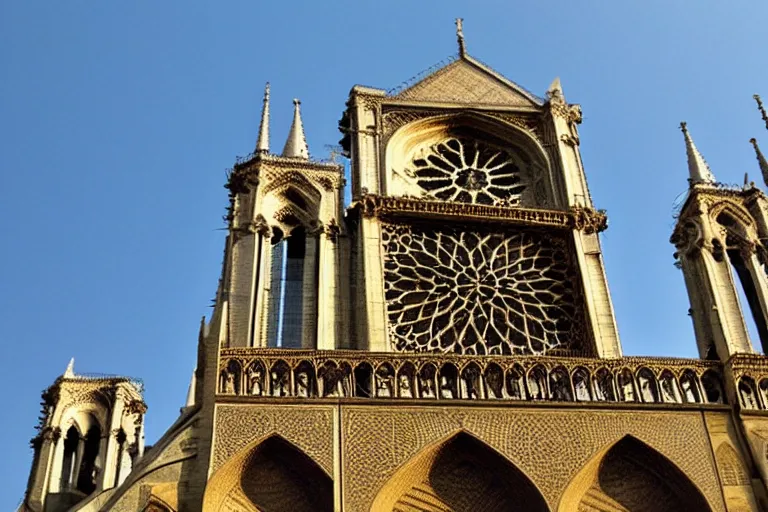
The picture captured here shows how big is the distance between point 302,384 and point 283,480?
4.42 feet

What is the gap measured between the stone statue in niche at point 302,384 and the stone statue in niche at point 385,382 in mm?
951

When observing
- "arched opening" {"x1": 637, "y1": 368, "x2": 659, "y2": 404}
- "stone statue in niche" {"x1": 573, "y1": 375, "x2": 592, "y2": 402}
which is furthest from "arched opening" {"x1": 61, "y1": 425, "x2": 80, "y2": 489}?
"arched opening" {"x1": 637, "y1": 368, "x2": 659, "y2": 404}

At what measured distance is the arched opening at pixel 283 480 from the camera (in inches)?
579

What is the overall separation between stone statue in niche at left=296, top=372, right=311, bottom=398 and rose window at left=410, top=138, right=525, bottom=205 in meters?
5.69

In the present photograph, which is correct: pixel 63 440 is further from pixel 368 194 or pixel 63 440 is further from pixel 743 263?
pixel 743 263

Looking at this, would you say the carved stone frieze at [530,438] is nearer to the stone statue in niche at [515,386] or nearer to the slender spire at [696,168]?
the stone statue in niche at [515,386]

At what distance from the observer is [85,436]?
2419 cm

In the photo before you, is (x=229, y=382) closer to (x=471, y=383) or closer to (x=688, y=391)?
(x=471, y=383)

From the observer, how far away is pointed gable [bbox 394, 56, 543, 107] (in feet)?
71.2

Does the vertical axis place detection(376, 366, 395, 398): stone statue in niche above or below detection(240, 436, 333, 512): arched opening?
above

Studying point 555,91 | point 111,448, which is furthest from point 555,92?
point 111,448

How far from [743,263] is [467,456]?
6.45 meters

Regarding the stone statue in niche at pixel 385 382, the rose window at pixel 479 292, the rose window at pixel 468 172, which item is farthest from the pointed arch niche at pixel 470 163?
the stone statue in niche at pixel 385 382

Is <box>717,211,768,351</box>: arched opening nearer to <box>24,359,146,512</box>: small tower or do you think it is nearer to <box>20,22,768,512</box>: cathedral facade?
<box>20,22,768,512</box>: cathedral facade
